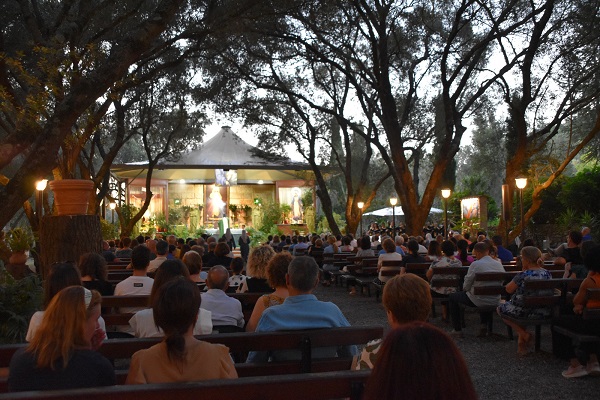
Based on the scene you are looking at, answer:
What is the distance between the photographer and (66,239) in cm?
910

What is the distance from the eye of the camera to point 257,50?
22078 mm

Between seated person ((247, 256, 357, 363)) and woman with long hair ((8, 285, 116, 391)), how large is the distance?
1.48 metres

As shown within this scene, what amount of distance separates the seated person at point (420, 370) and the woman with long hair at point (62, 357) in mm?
1451

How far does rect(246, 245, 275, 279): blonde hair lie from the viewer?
653cm

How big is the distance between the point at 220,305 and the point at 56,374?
2.65 m

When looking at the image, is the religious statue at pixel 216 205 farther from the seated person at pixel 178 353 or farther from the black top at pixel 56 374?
the black top at pixel 56 374

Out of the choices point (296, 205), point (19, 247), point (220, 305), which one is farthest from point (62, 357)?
point (296, 205)

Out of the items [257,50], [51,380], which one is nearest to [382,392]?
[51,380]

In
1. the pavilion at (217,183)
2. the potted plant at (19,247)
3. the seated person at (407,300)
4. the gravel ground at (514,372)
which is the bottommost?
the gravel ground at (514,372)

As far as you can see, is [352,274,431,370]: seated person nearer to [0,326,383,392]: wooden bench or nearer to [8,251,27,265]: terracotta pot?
[0,326,383,392]: wooden bench

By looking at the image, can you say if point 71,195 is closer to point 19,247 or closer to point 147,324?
point 19,247

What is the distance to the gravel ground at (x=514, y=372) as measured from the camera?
5531 millimetres

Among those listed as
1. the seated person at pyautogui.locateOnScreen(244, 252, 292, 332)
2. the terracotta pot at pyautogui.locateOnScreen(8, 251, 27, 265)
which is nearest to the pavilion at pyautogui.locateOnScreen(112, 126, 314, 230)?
the terracotta pot at pyautogui.locateOnScreen(8, 251, 27, 265)

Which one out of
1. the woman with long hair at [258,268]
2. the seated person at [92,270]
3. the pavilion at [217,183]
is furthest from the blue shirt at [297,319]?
the pavilion at [217,183]
